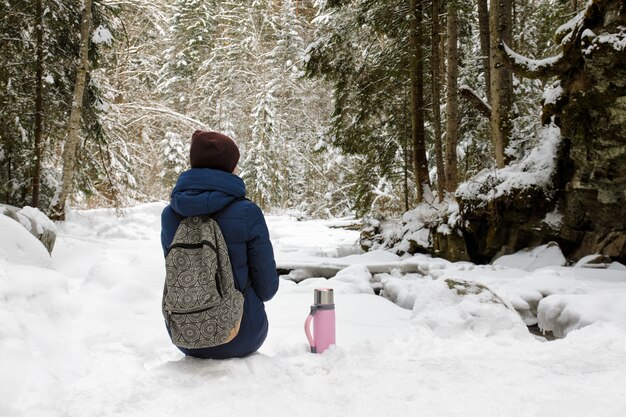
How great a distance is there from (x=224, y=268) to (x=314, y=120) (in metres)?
27.3

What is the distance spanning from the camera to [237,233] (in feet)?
9.26

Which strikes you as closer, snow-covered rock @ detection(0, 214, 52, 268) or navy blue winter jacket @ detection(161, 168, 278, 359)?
navy blue winter jacket @ detection(161, 168, 278, 359)

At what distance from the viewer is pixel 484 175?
784 cm

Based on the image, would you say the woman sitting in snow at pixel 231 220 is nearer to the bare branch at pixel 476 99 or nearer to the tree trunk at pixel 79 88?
the bare branch at pixel 476 99

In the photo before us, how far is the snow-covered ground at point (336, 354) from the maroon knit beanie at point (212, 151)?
4.14 feet

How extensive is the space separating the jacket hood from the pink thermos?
1.07m

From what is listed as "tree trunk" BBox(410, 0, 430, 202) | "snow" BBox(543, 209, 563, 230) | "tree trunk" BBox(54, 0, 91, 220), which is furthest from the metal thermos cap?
"tree trunk" BBox(54, 0, 91, 220)

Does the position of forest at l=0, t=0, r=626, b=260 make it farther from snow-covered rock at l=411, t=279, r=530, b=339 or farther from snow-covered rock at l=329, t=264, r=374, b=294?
snow-covered rock at l=411, t=279, r=530, b=339

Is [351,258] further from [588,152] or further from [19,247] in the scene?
[19,247]

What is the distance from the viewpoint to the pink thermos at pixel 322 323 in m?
3.36

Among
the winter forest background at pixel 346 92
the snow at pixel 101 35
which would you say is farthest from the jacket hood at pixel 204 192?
the snow at pixel 101 35

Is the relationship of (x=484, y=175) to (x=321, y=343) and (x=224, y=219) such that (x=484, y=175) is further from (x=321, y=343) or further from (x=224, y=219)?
(x=224, y=219)

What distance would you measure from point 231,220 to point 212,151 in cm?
46

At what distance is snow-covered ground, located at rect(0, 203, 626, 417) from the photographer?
2340 mm
